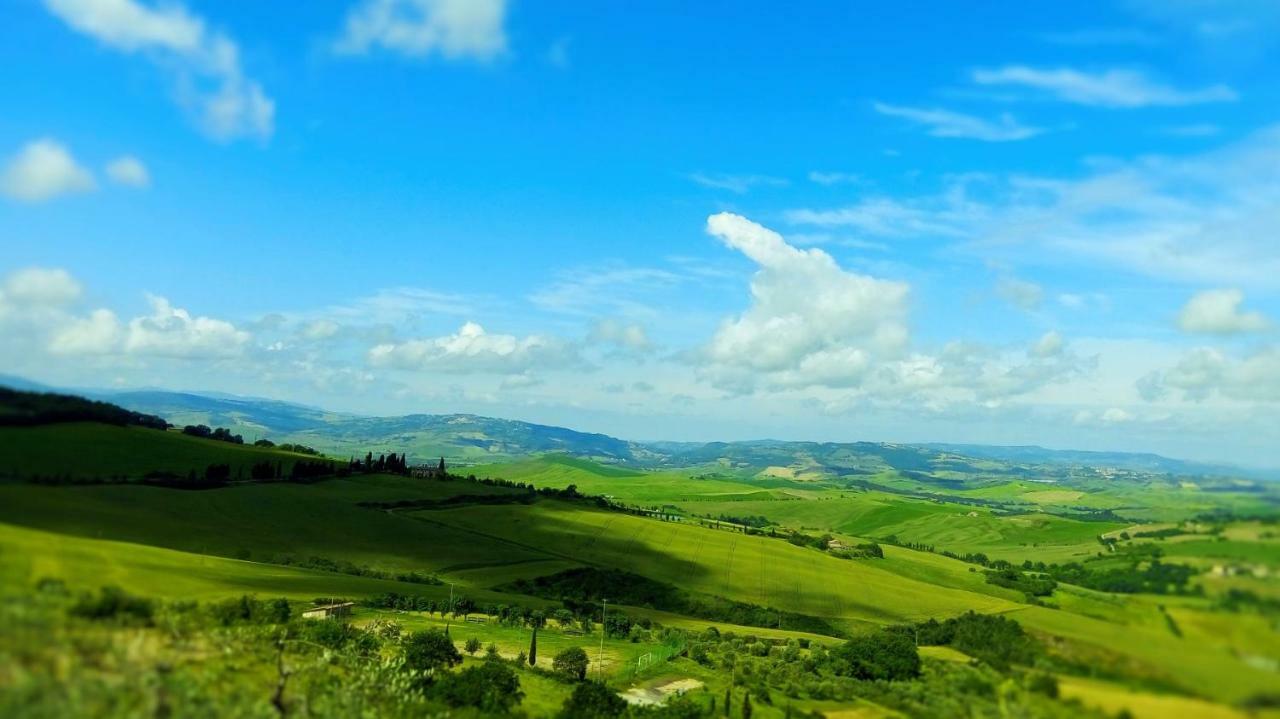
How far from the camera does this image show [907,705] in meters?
36.8

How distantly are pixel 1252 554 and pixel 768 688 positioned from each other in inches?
1979

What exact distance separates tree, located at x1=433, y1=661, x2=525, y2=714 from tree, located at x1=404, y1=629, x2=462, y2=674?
4.82 metres

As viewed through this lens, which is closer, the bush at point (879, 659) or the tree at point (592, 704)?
the bush at point (879, 659)

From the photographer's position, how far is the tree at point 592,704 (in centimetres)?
5386

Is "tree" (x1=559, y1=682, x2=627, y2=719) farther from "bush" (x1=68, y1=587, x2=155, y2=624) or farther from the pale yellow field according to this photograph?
the pale yellow field

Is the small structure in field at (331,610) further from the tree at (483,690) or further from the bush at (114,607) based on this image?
the bush at (114,607)

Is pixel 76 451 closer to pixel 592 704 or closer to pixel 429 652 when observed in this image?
pixel 592 704

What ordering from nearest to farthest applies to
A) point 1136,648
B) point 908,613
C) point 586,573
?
point 1136,648 < point 908,613 < point 586,573

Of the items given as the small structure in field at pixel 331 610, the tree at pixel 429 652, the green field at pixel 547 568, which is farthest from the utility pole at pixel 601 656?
the small structure in field at pixel 331 610

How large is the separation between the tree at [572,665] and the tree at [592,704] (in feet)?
56.7

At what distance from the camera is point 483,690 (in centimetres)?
5338

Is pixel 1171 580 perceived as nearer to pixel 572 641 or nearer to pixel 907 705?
pixel 907 705

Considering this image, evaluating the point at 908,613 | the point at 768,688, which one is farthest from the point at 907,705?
the point at 908,613

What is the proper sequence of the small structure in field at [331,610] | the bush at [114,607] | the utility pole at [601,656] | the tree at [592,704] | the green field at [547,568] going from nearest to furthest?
the bush at [114,607] < the green field at [547,568] < the tree at [592,704] < the utility pole at [601,656] < the small structure in field at [331,610]
